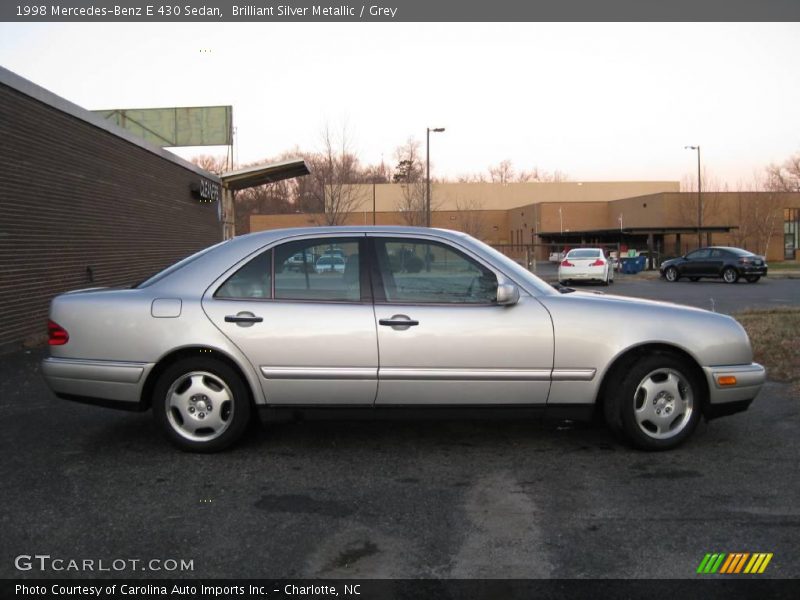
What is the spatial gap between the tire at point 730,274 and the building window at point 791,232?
26.4 m

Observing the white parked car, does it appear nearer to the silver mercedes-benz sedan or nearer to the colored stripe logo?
the silver mercedes-benz sedan

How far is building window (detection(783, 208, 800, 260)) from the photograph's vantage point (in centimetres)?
4844

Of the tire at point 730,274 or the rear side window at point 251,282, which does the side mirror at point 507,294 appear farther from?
the tire at point 730,274

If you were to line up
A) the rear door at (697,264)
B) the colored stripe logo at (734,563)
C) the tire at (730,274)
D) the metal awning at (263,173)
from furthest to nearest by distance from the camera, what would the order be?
the rear door at (697,264) → the metal awning at (263,173) → the tire at (730,274) → the colored stripe logo at (734,563)

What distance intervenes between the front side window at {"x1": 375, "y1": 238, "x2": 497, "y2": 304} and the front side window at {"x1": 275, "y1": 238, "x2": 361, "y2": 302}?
0.20 m

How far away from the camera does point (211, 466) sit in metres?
4.50

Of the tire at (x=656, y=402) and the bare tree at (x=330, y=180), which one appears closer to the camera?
the tire at (x=656, y=402)

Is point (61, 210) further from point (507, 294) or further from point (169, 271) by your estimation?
point (507, 294)

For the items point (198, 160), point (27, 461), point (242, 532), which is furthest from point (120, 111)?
point (198, 160)

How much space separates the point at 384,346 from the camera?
453 centimetres

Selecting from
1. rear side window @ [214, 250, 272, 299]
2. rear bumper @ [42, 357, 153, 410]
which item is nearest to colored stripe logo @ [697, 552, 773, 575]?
rear side window @ [214, 250, 272, 299]

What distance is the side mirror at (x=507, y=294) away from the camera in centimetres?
448

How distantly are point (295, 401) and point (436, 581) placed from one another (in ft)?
6.29
